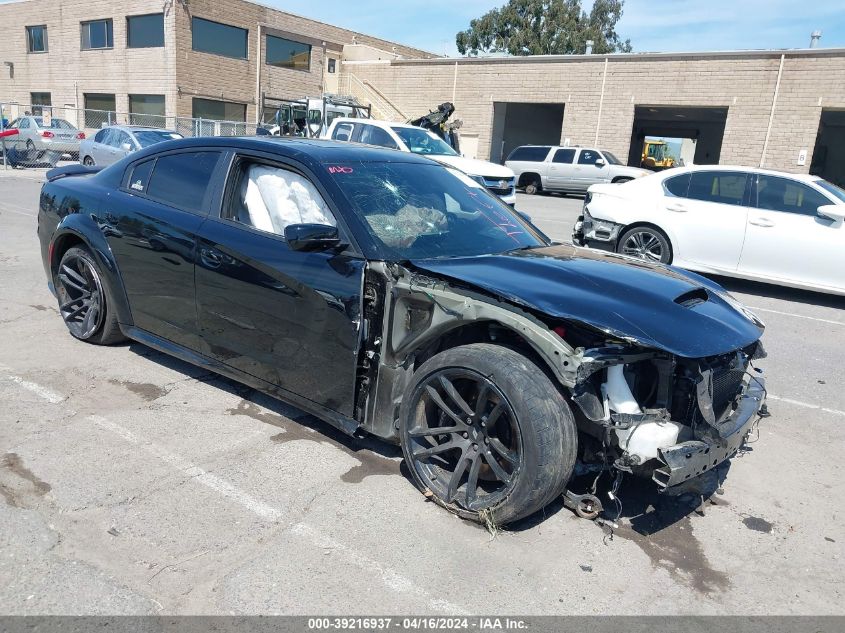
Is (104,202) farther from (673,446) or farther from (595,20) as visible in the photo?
(595,20)

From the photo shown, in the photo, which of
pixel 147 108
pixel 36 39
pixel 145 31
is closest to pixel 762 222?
pixel 147 108

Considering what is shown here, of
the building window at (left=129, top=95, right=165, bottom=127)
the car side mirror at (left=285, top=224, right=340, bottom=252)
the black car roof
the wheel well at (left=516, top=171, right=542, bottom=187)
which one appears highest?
the building window at (left=129, top=95, right=165, bottom=127)

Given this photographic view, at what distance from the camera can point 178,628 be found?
7.91 feet

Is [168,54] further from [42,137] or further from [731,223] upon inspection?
[731,223]

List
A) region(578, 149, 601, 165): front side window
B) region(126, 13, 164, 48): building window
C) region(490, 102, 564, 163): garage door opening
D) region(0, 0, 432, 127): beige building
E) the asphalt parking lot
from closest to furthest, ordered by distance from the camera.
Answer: the asphalt parking lot → region(578, 149, 601, 165): front side window → region(126, 13, 164, 48): building window → region(0, 0, 432, 127): beige building → region(490, 102, 564, 163): garage door opening

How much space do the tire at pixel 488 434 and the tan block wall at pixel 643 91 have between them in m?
24.9

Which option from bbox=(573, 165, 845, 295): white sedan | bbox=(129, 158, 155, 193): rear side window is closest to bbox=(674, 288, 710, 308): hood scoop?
bbox=(129, 158, 155, 193): rear side window

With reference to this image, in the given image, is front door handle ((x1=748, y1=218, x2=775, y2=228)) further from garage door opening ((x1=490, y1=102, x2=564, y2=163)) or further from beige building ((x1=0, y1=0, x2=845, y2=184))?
garage door opening ((x1=490, y1=102, x2=564, y2=163))

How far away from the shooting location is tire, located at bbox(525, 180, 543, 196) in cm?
2405

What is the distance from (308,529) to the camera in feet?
10.1

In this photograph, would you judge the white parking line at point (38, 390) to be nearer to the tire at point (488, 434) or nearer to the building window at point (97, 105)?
the tire at point (488, 434)

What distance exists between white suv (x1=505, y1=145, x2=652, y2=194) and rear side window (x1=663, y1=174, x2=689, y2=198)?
511 inches

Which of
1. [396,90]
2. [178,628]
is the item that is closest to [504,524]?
[178,628]

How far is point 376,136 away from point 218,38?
2149cm
